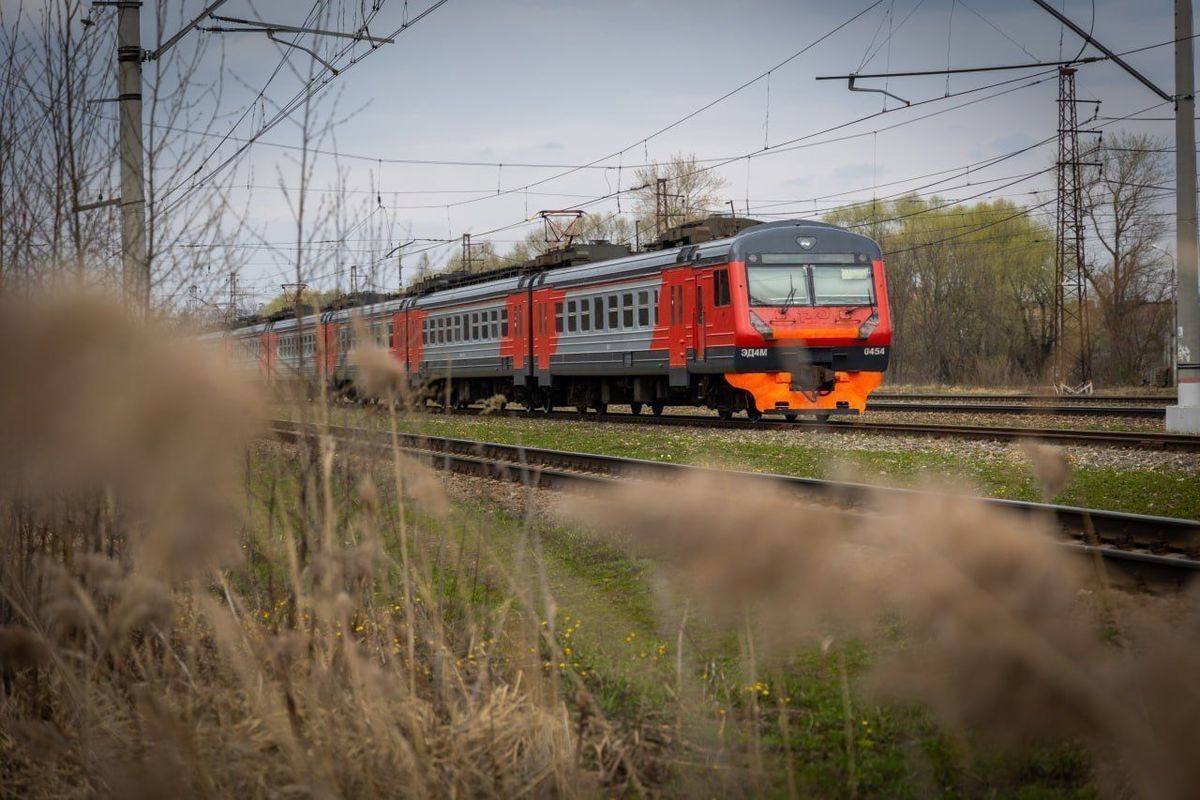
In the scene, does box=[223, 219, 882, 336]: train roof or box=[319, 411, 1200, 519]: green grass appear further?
box=[223, 219, 882, 336]: train roof

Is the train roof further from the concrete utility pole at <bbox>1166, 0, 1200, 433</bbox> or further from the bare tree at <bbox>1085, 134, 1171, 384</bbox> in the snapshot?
the bare tree at <bbox>1085, 134, 1171, 384</bbox>

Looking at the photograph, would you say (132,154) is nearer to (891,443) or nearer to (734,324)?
(891,443)

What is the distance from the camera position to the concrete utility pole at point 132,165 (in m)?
5.02

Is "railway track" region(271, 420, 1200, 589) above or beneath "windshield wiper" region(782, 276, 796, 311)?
beneath

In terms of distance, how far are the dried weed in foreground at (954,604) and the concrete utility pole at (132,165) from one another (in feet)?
6.40

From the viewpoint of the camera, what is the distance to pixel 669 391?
2103 cm

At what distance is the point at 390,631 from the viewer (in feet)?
13.7

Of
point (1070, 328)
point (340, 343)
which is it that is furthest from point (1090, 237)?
point (340, 343)

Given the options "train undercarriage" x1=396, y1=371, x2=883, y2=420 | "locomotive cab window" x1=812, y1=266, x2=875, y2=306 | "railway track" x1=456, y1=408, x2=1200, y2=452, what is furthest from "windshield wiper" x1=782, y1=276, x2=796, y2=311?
"railway track" x1=456, y1=408, x2=1200, y2=452

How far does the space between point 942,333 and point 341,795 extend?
54339mm

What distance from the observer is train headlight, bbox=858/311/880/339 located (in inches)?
738

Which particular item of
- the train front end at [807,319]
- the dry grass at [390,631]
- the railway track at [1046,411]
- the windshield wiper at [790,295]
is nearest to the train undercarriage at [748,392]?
the train front end at [807,319]

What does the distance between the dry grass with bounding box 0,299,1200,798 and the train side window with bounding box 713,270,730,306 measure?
1370 centimetres

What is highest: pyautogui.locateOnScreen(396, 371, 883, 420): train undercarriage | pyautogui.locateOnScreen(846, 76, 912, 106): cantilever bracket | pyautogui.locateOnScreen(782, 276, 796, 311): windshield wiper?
pyautogui.locateOnScreen(846, 76, 912, 106): cantilever bracket
